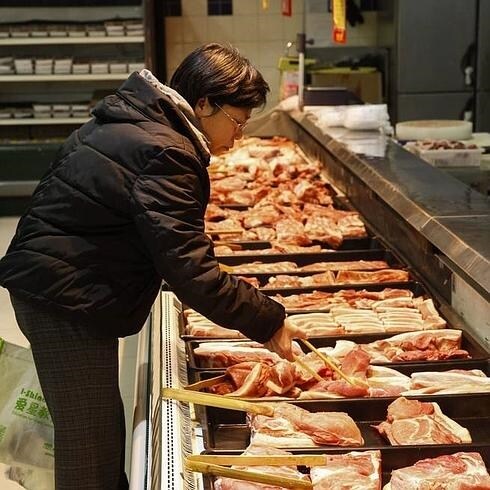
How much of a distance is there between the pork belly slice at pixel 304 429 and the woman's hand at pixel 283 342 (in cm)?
30

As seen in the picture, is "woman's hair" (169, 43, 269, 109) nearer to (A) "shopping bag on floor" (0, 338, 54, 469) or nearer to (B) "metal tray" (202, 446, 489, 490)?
(B) "metal tray" (202, 446, 489, 490)

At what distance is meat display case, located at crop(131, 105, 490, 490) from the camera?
2.04m

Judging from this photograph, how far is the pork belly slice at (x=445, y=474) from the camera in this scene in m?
1.82

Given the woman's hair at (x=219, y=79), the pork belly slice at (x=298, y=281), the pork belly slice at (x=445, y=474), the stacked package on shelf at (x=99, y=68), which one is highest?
the woman's hair at (x=219, y=79)

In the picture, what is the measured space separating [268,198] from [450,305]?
84.4 inches

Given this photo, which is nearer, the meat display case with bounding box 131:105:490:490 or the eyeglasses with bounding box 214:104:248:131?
the meat display case with bounding box 131:105:490:490

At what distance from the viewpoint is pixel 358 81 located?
8.78m

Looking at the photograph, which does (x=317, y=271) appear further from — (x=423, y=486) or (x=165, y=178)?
(x=423, y=486)

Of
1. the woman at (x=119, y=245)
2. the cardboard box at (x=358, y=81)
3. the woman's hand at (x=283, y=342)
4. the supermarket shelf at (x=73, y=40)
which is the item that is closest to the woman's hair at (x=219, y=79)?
the woman at (x=119, y=245)

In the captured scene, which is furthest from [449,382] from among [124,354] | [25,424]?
[124,354]

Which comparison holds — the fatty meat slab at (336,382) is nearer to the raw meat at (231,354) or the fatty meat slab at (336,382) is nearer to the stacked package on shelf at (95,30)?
the raw meat at (231,354)

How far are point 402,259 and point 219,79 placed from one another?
1377mm

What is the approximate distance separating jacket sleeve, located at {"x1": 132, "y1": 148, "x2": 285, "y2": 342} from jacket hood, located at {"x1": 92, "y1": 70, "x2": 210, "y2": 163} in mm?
111

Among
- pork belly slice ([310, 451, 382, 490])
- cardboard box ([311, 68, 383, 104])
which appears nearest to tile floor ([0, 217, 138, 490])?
pork belly slice ([310, 451, 382, 490])
